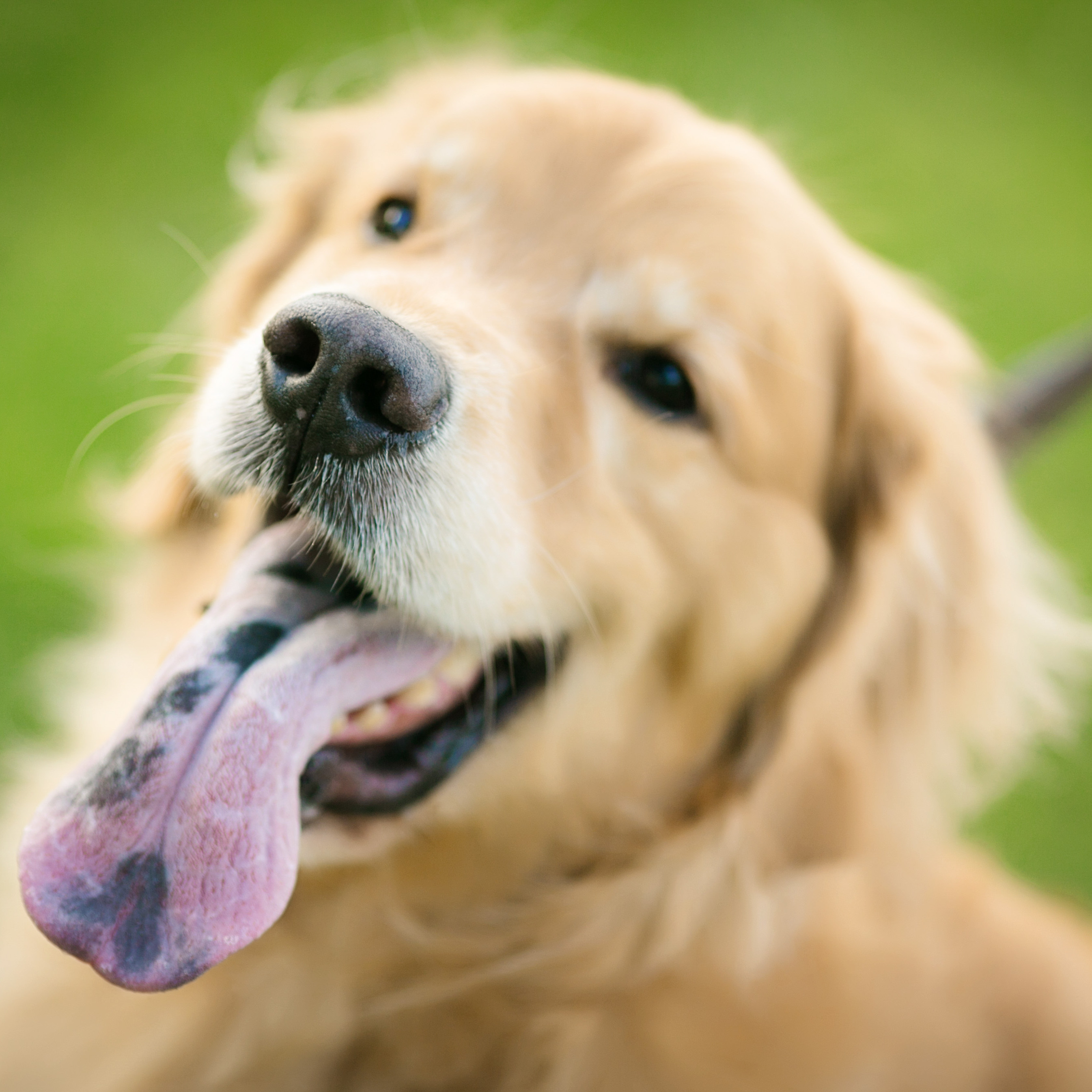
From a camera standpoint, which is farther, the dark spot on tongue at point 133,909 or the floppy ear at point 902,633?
the floppy ear at point 902,633

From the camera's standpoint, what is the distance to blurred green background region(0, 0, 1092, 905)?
14.2 ft

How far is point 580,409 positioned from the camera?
2.06 meters

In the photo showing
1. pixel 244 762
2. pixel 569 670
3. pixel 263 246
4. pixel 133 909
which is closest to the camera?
pixel 133 909

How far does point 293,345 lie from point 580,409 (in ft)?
1.97

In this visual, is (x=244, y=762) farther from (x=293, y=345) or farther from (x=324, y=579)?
(x=293, y=345)

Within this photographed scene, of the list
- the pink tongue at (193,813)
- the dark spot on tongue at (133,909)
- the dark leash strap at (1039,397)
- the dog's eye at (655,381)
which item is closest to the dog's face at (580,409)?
the dog's eye at (655,381)

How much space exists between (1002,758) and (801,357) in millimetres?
1128

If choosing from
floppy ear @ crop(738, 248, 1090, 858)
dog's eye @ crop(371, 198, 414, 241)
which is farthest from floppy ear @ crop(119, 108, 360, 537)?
floppy ear @ crop(738, 248, 1090, 858)

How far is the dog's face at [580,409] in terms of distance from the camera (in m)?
1.83

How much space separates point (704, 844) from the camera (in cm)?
228

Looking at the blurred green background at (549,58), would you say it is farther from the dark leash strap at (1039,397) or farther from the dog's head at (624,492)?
the dog's head at (624,492)

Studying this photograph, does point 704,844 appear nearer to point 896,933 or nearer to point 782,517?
point 896,933

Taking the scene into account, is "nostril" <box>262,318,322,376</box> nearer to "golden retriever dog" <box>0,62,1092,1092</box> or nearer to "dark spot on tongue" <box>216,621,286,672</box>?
"golden retriever dog" <box>0,62,1092,1092</box>

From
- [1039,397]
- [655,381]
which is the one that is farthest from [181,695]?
[1039,397]
